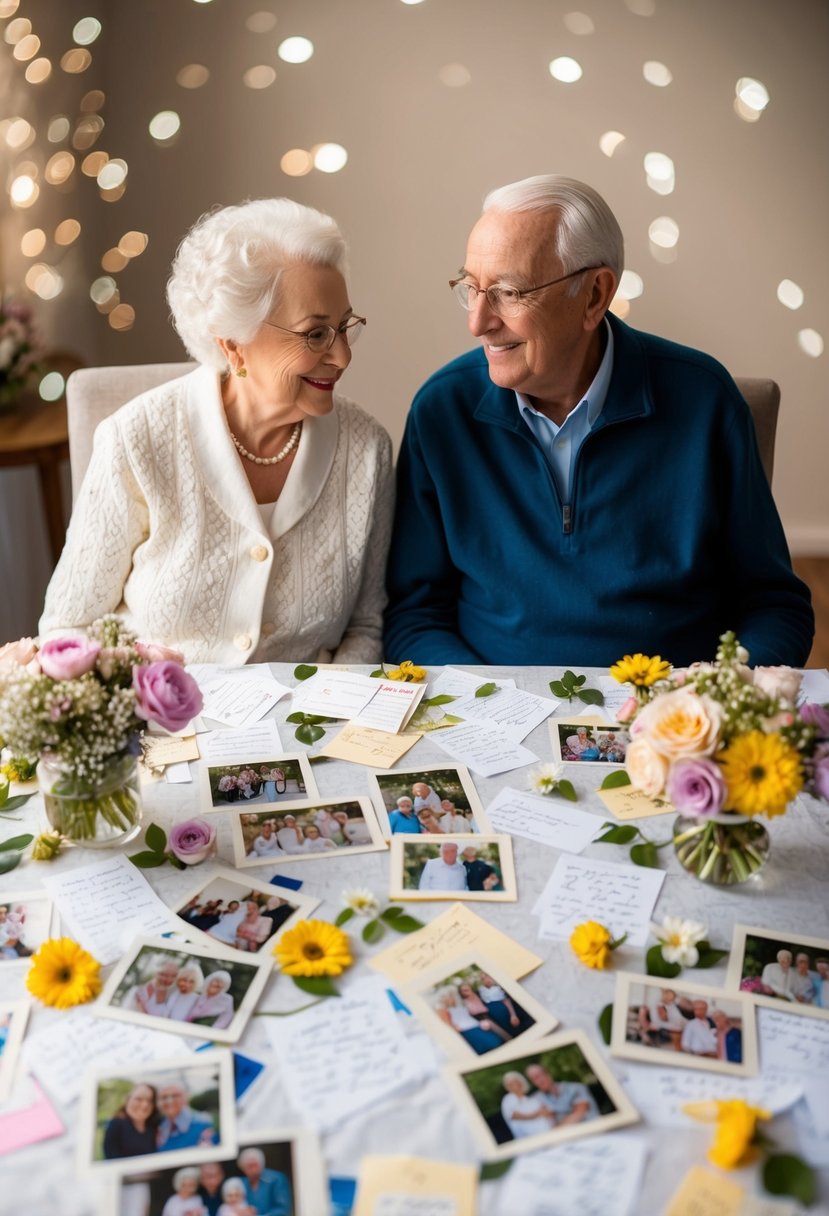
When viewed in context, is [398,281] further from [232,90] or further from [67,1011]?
[67,1011]

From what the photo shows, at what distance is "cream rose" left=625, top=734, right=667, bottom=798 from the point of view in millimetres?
1067

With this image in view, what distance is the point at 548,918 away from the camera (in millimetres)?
1104

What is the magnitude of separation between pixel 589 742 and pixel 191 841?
55cm

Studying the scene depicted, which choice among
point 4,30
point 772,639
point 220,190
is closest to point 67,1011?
point 772,639

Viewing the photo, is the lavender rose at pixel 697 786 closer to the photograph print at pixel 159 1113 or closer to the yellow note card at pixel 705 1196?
the yellow note card at pixel 705 1196

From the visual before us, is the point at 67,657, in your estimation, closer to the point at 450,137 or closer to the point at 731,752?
the point at 731,752

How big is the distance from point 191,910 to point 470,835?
1.08 feet

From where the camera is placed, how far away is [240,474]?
1.76 metres

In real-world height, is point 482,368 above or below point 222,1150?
above

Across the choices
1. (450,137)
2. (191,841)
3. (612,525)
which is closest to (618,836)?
(191,841)

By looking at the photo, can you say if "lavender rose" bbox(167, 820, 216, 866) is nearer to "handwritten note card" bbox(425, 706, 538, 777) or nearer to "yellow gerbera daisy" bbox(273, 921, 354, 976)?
"yellow gerbera daisy" bbox(273, 921, 354, 976)

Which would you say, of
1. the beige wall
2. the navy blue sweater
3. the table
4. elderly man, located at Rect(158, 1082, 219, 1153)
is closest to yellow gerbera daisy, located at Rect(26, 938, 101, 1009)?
the table

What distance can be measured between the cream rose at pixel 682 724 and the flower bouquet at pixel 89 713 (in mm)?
496

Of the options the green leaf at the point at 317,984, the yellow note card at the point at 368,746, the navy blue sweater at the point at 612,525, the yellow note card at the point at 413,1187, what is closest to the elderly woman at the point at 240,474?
the navy blue sweater at the point at 612,525
